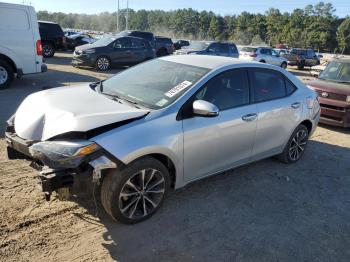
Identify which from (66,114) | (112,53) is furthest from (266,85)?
(112,53)

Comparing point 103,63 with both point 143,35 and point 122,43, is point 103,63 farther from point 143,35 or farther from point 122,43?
point 143,35

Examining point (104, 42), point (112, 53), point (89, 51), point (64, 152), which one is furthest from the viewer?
point (104, 42)

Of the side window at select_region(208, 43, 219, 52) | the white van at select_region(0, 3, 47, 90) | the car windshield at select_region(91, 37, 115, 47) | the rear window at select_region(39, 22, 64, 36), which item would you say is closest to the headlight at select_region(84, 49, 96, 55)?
the car windshield at select_region(91, 37, 115, 47)

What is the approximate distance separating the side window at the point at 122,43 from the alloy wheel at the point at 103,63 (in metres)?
0.86

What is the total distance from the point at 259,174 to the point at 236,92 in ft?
4.82

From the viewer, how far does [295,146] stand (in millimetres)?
5949

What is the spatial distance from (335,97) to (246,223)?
580cm

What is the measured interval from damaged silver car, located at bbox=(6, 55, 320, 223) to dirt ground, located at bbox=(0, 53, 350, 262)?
0.32 meters

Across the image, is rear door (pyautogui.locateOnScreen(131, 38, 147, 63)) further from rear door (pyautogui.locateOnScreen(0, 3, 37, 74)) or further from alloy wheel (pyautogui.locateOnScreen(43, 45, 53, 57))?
rear door (pyautogui.locateOnScreen(0, 3, 37, 74))

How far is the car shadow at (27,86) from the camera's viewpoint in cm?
784

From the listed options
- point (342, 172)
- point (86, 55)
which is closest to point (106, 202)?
point (342, 172)

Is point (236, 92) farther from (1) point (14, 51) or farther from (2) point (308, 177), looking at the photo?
(1) point (14, 51)

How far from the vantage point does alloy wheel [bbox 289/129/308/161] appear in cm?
589

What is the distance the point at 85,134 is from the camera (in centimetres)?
345
